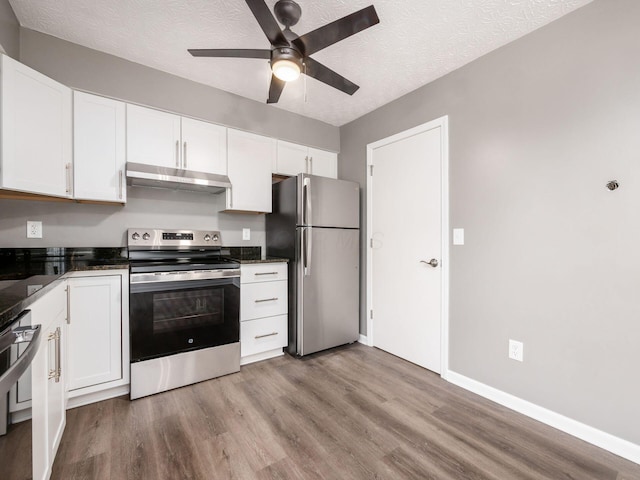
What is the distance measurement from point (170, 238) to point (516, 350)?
288 cm

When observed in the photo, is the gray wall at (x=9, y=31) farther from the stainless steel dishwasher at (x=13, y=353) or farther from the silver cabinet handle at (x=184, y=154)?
the stainless steel dishwasher at (x=13, y=353)

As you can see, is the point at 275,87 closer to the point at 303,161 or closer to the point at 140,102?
the point at 140,102

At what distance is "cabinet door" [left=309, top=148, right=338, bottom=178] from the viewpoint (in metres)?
3.43

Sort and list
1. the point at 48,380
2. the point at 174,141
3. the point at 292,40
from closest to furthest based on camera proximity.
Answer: the point at 48,380 < the point at 292,40 < the point at 174,141

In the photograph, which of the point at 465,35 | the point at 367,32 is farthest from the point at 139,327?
the point at 465,35

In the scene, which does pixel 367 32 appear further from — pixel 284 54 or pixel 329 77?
pixel 284 54

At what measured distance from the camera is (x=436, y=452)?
1.59 metres

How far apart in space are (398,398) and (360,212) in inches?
75.0

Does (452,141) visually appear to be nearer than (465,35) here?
No

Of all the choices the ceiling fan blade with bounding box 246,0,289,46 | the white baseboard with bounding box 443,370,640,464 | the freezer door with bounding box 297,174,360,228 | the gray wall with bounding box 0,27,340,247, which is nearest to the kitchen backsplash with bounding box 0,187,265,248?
the gray wall with bounding box 0,27,340,247

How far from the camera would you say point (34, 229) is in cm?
213

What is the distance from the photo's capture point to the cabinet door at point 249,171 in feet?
9.14

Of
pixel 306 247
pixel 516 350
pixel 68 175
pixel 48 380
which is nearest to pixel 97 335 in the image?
pixel 48 380

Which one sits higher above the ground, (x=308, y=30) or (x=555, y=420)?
(x=308, y=30)
